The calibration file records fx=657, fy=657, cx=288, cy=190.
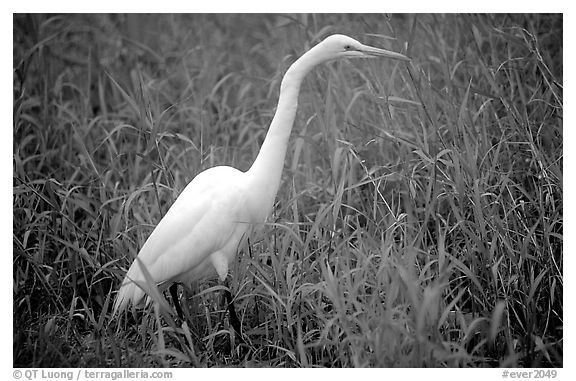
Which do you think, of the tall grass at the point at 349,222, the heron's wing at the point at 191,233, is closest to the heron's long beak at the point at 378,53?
the tall grass at the point at 349,222

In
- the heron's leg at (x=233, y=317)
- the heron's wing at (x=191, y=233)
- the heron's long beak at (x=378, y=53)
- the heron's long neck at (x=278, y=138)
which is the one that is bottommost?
the heron's leg at (x=233, y=317)

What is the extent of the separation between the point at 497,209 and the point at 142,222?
161 cm

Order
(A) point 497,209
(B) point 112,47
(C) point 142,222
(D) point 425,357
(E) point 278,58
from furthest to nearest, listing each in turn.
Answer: (B) point 112,47 < (E) point 278,58 < (C) point 142,222 < (A) point 497,209 < (D) point 425,357

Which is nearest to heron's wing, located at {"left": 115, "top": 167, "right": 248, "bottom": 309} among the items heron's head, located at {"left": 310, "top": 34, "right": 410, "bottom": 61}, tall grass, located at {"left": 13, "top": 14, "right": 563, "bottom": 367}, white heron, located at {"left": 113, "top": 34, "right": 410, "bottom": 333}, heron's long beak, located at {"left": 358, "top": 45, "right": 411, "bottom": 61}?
white heron, located at {"left": 113, "top": 34, "right": 410, "bottom": 333}

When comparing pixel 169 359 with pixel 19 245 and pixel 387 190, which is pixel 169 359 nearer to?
pixel 19 245

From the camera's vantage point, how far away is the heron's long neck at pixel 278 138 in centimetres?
258

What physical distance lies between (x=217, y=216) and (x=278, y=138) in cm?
40

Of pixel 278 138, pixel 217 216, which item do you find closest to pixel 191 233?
pixel 217 216

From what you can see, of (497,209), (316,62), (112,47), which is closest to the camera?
(316,62)

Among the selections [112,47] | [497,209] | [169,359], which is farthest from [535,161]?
[112,47]

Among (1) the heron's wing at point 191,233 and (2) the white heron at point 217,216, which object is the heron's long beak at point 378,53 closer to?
(2) the white heron at point 217,216

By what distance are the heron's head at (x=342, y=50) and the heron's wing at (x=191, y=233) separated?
A: 627 millimetres

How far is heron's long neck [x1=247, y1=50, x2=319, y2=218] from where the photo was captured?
2578 mm

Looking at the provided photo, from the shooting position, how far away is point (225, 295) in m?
2.83
